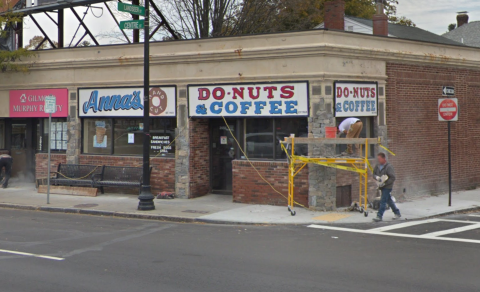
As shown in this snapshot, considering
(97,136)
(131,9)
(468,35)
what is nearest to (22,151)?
(97,136)

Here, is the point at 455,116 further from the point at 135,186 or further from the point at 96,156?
the point at 96,156

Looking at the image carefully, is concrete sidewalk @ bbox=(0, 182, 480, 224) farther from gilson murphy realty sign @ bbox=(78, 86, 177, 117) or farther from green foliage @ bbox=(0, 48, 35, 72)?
green foliage @ bbox=(0, 48, 35, 72)

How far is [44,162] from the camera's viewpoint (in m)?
20.2

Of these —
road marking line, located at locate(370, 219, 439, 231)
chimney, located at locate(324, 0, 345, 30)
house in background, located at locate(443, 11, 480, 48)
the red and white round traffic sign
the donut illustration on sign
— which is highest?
house in background, located at locate(443, 11, 480, 48)

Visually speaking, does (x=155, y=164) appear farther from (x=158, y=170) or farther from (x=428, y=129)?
(x=428, y=129)

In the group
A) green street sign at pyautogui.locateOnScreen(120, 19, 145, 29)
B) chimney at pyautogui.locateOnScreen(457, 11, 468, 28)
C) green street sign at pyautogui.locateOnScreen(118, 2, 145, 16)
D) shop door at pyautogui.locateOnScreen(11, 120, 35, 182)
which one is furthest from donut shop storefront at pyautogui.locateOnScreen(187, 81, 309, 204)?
chimney at pyautogui.locateOnScreen(457, 11, 468, 28)

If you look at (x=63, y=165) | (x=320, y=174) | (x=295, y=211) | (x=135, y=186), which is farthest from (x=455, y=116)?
(x=63, y=165)

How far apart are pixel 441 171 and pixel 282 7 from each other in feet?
51.4

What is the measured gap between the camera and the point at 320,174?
1530 cm

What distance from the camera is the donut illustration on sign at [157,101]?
17.8 metres

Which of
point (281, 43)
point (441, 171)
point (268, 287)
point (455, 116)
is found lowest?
point (268, 287)

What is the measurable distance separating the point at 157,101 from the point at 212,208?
13.5ft

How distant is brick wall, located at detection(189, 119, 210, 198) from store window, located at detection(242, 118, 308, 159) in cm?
169

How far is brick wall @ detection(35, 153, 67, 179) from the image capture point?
19938 mm
